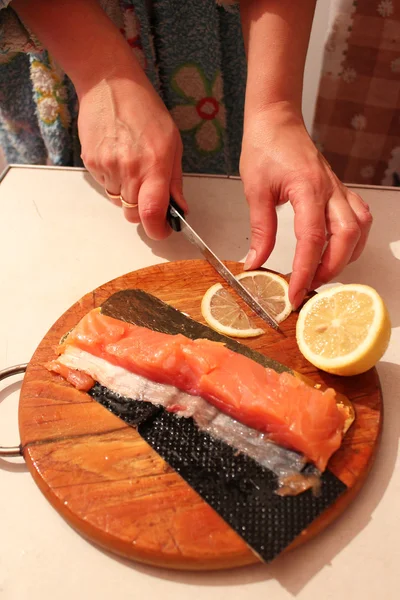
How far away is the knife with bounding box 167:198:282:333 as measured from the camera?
1289mm

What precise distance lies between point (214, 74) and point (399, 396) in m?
1.21

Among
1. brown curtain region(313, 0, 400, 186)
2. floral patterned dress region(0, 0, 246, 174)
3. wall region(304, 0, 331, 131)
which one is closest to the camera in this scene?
floral patterned dress region(0, 0, 246, 174)

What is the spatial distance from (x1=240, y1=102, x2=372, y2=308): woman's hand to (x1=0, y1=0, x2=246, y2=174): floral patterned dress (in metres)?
0.40

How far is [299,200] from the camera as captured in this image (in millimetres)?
1278

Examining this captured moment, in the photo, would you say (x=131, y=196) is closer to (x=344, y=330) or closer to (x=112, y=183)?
(x=112, y=183)

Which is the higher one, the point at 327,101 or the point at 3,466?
the point at 327,101

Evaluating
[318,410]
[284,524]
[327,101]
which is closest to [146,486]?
[284,524]

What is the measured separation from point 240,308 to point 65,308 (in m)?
0.50

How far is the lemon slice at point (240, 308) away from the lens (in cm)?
127

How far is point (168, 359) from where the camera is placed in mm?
1139

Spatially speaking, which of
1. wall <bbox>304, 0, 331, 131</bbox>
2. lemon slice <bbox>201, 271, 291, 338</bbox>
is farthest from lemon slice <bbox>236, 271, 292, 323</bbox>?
wall <bbox>304, 0, 331, 131</bbox>

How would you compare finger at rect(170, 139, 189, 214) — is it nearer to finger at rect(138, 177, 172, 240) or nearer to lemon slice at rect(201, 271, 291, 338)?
finger at rect(138, 177, 172, 240)

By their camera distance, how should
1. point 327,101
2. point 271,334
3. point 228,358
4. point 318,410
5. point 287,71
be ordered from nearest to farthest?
1. point 318,410
2. point 228,358
3. point 271,334
4. point 287,71
5. point 327,101

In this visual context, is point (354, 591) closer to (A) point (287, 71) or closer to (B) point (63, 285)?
(B) point (63, 285)
